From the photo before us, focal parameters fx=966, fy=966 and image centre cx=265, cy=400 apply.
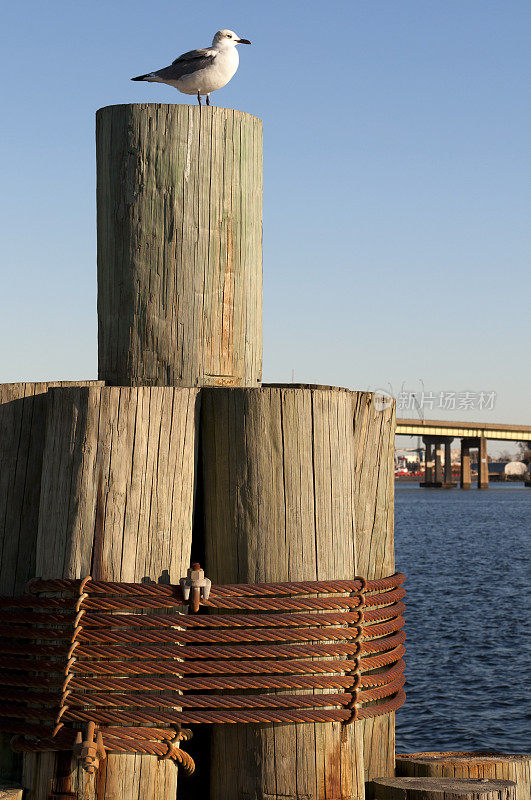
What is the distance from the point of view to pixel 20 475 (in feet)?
13.9

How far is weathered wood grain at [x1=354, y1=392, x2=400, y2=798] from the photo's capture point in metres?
4.39

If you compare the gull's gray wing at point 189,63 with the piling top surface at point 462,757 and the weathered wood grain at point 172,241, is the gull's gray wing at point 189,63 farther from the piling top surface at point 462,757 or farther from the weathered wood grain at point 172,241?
the piling top surface at point 462,757

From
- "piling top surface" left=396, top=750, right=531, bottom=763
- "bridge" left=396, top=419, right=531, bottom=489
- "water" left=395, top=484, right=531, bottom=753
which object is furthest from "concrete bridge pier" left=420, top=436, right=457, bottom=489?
"piling top surface" left=396, top=750, right=531, bottom=763

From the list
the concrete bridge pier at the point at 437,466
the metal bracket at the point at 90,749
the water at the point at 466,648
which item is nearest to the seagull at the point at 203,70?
the metal bracket at the point at 90,749

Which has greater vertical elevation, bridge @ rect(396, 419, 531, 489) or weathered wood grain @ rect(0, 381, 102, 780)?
bridge @ rect(396, 419, 531, 489)

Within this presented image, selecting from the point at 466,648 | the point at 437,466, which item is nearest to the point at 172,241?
the point at 466,648

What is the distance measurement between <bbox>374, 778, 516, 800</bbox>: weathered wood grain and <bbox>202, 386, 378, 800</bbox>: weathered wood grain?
279 mm

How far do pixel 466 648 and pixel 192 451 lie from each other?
20026 mm

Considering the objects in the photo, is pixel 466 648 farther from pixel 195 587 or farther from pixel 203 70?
pixel 195 587

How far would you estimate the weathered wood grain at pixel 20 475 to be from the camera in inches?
165

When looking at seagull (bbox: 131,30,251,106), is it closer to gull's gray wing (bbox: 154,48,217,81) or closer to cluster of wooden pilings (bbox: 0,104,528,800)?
gull's gray wing (bbox: 154,48,217,81)

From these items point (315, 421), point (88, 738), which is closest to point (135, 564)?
point (88, 738)

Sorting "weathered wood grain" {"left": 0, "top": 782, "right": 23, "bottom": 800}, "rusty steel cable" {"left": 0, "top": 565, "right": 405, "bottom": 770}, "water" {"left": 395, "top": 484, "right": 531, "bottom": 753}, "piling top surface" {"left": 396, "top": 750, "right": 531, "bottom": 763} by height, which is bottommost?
"water" {"left": 395, "top": 484, "right": 531, "bottom": 753}

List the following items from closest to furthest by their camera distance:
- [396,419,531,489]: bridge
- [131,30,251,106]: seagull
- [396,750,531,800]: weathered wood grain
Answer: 1. [396,750,531,800]: weathered wood grain
2. [131,30,251,106]: seagull
3. [396,419,531,489]: bridge
